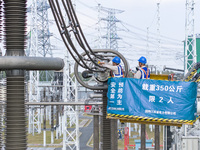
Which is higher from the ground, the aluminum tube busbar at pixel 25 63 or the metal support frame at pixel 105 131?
the aluminum tube busbar at pixel 25 63

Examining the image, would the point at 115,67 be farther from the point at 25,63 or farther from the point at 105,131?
the point at 25,63

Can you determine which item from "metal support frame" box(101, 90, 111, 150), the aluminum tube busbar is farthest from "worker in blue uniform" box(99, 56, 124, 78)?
the aluminum tube busbar

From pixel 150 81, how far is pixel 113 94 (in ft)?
1.84

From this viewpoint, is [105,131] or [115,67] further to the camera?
[115,67]

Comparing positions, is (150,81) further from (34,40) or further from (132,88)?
(34,40)

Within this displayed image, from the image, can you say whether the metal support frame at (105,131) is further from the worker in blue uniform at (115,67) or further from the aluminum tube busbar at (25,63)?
the aluminum tube busbar at (25,63)

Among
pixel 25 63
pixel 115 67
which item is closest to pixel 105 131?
pixel 115 67

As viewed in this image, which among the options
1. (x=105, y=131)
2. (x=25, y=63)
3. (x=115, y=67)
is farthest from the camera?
(x=115, y=67)

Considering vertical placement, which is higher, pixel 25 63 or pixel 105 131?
pixel 25 63

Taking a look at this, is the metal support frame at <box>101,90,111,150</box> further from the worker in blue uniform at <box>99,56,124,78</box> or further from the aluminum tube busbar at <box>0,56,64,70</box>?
the aluminum tube busbar at <box>0,56,64,70</box>

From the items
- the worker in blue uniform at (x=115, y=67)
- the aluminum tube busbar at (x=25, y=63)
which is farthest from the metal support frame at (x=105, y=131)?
the aluminum tube busbar at (x=25, y=63)

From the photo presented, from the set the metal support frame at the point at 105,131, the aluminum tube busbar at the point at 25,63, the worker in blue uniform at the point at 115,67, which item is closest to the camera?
the aluminum tube busbar at the point at 25,63

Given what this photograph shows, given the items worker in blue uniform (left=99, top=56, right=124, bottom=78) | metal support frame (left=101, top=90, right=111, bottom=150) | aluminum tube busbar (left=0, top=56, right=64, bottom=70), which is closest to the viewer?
aluminum tube busbar (left=0, top=56, right=64, bottom=70)

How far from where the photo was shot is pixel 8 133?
12.9 ft
